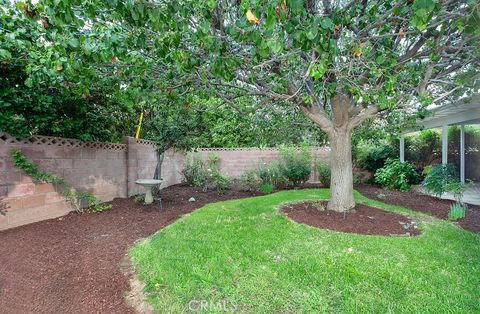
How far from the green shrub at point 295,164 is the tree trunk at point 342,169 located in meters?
4.37

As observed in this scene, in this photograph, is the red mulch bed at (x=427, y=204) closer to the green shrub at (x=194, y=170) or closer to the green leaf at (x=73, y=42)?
the green shrub at (x=194, y=170)

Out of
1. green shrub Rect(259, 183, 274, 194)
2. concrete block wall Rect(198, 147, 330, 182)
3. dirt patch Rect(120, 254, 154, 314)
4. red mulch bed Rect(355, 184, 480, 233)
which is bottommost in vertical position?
dirt patch Rect(120, 254, 154, 314)

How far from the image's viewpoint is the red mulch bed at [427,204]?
5.17 metres

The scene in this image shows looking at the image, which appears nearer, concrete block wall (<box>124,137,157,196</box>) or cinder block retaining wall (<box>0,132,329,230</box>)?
cinder block retaining wall (<box>0,132,329,230</box>)

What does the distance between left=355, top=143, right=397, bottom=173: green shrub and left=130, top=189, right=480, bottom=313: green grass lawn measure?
667 centimetres

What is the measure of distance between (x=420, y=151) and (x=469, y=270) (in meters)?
8.71

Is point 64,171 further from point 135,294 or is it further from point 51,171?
point 135,294

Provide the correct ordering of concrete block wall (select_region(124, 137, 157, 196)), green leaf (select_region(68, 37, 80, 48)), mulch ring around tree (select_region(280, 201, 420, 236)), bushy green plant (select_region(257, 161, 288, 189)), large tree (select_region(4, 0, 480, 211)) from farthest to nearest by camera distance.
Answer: bushy green plant (select_region(257, 161, 288, 189)), concrete block wall (select_region(124, 137, 157, 196)), mulch ring around tree (select_region(280, 201, 420, 236)), green leaf (select_region(68, 37, 80, 48)), large tree (select_region(4, 0, 480, 211))

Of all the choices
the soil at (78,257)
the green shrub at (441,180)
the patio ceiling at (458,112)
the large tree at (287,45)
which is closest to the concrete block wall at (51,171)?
the soil at (78,257)

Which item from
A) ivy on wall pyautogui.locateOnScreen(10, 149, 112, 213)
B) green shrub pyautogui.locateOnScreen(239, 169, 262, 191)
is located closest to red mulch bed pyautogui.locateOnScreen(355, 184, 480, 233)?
green shrub pyautogui.locateOnScreen(239, 169, 262, 191)

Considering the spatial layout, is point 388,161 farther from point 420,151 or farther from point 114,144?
point 114,144

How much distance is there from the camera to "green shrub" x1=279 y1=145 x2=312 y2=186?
9.83 metres

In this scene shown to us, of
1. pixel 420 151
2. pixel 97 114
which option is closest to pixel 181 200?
pixel 97 114

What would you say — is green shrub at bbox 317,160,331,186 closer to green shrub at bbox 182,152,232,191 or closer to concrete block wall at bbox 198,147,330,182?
concrete block wall at bbox 198,147,330,182
